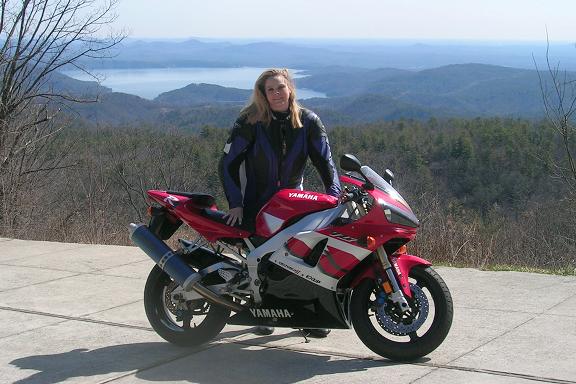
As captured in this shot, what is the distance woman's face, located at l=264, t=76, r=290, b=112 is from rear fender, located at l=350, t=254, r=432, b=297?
115 centimetres

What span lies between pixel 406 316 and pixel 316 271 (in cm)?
54

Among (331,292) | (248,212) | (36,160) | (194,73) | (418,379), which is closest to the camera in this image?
(418,379)

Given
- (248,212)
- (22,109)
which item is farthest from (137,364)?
(22,109)

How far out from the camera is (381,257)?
4395mm

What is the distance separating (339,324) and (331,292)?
0.18 meters

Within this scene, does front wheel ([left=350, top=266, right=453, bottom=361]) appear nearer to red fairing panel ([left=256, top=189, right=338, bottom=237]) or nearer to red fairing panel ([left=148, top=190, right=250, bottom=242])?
red fairing panel ([left=256, top=189, right=338, bottom=237])

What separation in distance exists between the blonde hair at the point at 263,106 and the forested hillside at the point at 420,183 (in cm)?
333

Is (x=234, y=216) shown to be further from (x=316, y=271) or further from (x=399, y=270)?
(x=399, y=270)

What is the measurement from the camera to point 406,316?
14.5ft

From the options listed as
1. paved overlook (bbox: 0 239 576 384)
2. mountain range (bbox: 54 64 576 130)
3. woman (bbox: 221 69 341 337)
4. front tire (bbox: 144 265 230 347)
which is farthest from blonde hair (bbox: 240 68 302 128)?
mountain range (bbox: 54 64 576 130)

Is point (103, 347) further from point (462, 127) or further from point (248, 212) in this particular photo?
point (462, 127)

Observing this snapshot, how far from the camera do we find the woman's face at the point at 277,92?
16.1 ft

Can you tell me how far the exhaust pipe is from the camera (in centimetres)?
473

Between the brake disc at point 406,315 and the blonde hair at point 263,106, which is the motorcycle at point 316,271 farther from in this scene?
the blonde hair at point 263,106
